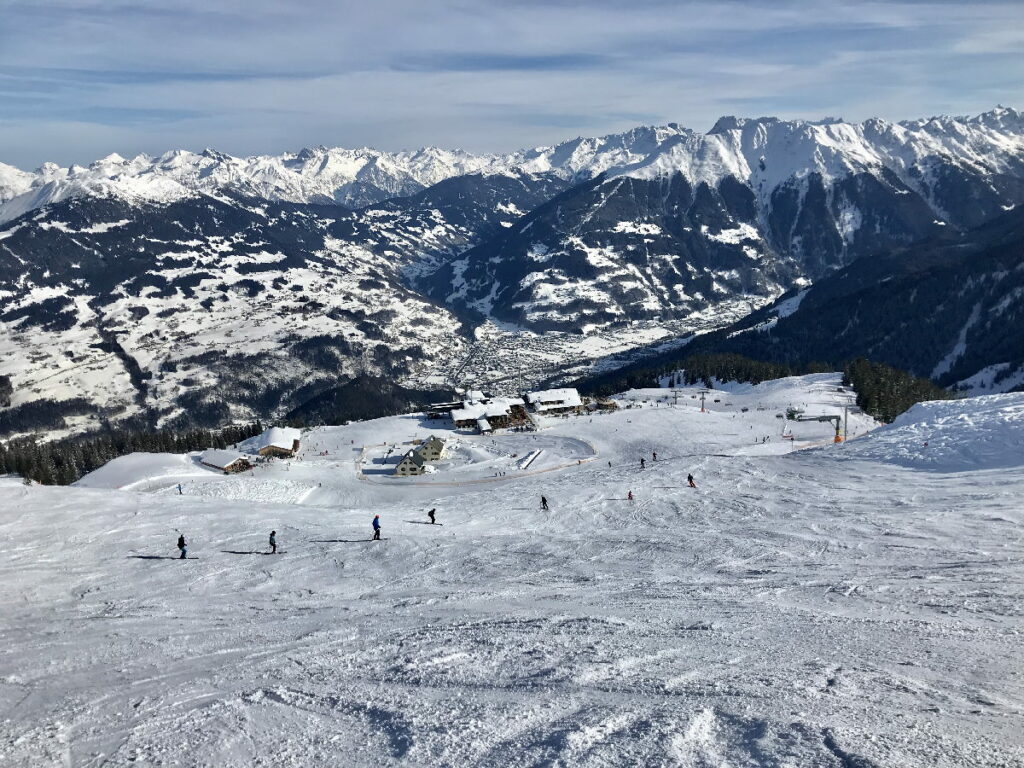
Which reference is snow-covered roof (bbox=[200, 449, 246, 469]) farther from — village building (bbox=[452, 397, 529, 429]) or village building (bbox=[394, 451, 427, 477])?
village building (bbox=[452, 397, 529, 429])

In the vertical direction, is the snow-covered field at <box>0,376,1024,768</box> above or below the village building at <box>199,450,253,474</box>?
above

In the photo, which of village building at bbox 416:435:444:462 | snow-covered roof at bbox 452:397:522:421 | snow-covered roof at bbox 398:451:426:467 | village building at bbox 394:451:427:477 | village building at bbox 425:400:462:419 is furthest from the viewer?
village building at bbox 425:400:462:419

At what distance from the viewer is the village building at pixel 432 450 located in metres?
88.7

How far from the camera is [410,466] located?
274 feet

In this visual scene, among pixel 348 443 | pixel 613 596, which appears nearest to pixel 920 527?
pixel 613 596

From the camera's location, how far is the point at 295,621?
25.0 m

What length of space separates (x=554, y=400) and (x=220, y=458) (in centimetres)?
5923

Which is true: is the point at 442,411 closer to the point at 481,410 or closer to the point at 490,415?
the point at 481,410

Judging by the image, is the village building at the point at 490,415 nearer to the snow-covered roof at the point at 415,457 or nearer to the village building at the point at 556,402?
the village building at the point at 556,402

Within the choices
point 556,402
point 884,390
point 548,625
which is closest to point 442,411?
point 556,402

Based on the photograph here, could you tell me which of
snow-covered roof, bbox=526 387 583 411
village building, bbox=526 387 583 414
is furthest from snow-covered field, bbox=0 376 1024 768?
snow-covered roof, bbox=526 387 583 411

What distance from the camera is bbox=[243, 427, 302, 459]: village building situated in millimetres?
93375

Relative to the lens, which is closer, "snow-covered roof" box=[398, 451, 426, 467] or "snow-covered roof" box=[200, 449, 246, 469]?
"snow-covered roof" box=[398, 451, 426, 467]

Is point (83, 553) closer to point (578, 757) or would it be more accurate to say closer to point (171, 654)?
point (171, 654)
